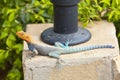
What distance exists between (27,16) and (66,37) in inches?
21.0

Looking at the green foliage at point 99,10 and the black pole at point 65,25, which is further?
the green foliage at point 99,10

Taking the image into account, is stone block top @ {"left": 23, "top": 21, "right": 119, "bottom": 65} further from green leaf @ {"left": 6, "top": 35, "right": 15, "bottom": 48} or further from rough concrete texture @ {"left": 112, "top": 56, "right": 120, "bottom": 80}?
green leaf @ {"left": 6, "top": 35, "right": 15, "bottom": 48}

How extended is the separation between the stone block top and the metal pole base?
3 centimetres

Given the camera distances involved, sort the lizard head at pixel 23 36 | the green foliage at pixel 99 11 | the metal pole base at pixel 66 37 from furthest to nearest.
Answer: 1. the green foliage at pixel 99 11
2. the metal pole base at pixel 66 37
3. the lizard head at pixel 23 36

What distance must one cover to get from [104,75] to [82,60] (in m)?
0.20

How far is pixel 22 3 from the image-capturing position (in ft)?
9.77

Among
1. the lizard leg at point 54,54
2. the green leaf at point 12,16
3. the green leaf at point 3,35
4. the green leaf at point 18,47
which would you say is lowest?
the green leaf at point 18,47

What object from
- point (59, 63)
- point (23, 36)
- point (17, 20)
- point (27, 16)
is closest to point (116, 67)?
point (59, 63)

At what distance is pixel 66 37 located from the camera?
2400 mm

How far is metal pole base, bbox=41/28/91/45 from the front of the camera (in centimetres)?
239

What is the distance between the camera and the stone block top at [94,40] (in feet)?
7.52

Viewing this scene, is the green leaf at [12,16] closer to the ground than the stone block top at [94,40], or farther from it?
farther from it

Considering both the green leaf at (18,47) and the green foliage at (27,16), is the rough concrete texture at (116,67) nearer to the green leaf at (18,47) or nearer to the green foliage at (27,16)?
the green foliage at (27,16)

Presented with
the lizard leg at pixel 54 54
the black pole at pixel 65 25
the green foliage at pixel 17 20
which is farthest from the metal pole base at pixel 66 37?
the green foliage at pixel 17 20
